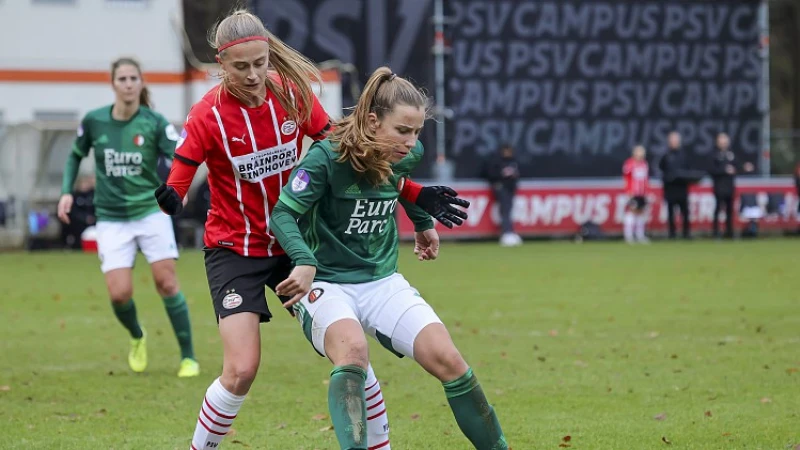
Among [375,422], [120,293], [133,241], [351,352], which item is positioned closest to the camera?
[351,352]

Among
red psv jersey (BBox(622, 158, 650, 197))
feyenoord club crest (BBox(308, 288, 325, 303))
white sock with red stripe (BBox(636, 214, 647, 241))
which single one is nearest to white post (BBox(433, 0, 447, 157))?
red psv jersey (BBox(622, 158, 650, 197))

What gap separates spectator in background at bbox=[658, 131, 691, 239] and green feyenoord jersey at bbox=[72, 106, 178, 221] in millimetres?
18051

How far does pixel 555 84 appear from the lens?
85.4ft

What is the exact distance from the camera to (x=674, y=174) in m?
25.9

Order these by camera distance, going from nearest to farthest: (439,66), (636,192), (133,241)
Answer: (133,241)
(439,66)
(636,192)

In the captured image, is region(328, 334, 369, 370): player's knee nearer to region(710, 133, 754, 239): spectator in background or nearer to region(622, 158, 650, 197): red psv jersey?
region(622, 158, 650, 197): red psv jersey

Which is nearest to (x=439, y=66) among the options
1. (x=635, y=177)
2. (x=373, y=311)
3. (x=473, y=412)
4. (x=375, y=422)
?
(x=635, y=177)

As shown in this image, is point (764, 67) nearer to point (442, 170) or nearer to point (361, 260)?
point (442, 170)

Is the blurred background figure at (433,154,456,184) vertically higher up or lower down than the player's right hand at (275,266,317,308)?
lower down

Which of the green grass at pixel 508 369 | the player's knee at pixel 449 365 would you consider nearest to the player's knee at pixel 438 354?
the player's knee at pixel 449 365

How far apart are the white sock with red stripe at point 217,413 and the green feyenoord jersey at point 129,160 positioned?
3.71 m

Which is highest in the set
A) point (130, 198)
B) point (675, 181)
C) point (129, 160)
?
point (129, 160)

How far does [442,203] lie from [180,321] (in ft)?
13.1

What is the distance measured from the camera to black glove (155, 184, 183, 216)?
5480 mm
